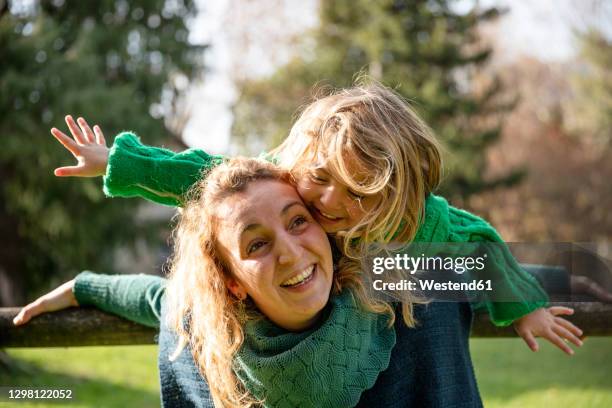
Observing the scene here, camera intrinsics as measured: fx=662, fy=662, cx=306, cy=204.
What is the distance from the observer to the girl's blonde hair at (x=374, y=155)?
213 centimetres

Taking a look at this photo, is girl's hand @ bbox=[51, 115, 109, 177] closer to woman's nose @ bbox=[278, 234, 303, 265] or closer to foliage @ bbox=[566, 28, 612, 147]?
woman's nose @ bbox=[278, 234, 303, 265]

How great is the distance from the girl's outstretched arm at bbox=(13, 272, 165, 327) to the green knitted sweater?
0.33 m

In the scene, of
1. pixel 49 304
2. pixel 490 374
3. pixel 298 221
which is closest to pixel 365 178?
pixel 298 221

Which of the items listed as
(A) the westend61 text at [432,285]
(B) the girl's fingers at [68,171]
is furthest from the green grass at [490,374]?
(A) the westend61 text at [432,285]

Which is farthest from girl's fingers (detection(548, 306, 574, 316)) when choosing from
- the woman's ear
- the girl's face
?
the woman's ear

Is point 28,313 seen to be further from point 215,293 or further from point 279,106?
point 279,106

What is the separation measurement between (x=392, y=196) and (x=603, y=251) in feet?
3.46

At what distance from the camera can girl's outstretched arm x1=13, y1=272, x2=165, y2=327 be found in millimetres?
2422

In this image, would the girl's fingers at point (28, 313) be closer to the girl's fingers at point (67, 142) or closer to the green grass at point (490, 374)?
the girl's fingers at point (67, 142)

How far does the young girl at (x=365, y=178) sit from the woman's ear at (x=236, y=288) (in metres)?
0.34

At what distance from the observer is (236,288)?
2160mm

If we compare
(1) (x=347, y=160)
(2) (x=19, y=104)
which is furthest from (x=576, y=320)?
(2) (x=19, y=104)

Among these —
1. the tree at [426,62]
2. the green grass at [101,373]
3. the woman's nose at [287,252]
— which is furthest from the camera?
the tree at [426,62]

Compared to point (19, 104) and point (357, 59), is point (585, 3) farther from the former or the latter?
point (19, 104)
